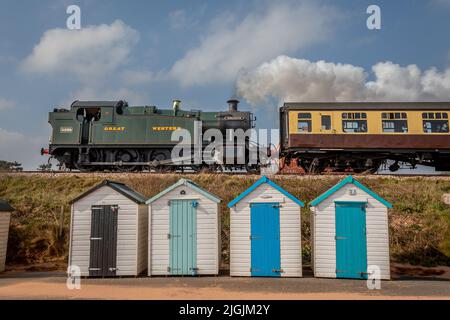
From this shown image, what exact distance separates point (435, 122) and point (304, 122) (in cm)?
660

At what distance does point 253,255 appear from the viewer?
9438 millimetres

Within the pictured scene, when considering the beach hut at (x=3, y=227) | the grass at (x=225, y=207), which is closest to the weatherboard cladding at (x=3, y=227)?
the beach hut at (x=3, y=227)

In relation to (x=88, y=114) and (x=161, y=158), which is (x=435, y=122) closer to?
(x=161, y=158)

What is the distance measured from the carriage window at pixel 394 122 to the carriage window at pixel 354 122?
967 millimetres

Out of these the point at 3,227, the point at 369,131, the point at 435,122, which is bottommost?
the point at 3,227

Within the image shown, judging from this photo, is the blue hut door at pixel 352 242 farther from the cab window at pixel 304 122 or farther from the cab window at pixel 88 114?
the cab window at pixel 88 114

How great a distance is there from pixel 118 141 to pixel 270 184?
11.1 meters

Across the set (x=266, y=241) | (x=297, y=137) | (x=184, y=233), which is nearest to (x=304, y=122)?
(x=297, y=137)

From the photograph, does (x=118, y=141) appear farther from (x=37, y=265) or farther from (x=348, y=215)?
(x=348, y=215)

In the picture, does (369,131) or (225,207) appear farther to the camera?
(369,131)

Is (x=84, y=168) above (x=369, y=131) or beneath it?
beneath

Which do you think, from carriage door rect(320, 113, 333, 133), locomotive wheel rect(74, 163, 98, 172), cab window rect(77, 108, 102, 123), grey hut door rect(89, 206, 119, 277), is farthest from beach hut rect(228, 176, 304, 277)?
cab window rect(77, 108, 102, 123)

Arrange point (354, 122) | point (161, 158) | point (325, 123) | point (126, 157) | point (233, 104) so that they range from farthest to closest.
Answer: point (233, 104) < point (126, 157) < point (161, 158) < point (325, 123) < point (354, 122)

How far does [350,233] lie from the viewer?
364 inches
